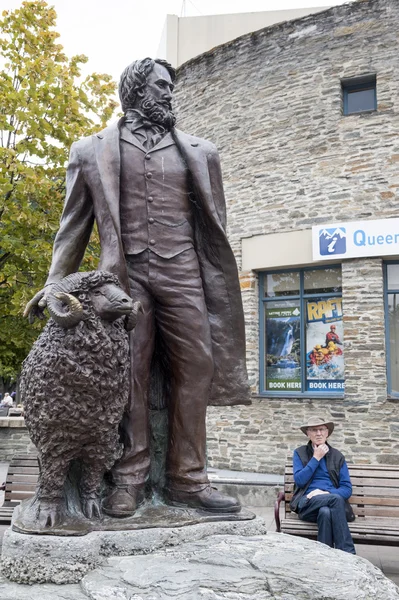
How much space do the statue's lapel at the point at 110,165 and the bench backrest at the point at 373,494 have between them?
3628mm

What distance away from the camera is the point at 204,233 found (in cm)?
381

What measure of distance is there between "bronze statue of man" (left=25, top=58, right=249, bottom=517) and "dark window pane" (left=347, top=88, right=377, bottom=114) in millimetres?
9185

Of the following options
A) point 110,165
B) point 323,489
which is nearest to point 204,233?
point 110,165

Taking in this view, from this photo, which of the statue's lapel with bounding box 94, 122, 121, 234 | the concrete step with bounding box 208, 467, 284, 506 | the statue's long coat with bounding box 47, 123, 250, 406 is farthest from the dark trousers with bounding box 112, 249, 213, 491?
the concrete step with bounding box 208, 467, 284, 506

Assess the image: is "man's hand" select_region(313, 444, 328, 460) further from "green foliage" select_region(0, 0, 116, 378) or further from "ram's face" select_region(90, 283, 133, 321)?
"green foliage" select_region(0, 0, 116, 378)

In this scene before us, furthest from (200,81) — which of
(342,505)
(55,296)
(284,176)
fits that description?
(55,296)

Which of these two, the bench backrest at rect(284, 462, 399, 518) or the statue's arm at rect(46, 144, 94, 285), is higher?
the statue's arm at rect(46, 144, 94, 285)

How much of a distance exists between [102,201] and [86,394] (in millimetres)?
1089

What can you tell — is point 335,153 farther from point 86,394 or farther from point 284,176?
point 86,394

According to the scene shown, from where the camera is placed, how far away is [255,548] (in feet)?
9.68

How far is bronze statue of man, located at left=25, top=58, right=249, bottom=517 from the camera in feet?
11.4

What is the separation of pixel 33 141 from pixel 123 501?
933 centimetres

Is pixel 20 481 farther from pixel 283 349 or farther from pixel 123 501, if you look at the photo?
pixel 283 349

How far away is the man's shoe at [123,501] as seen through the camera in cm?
317
